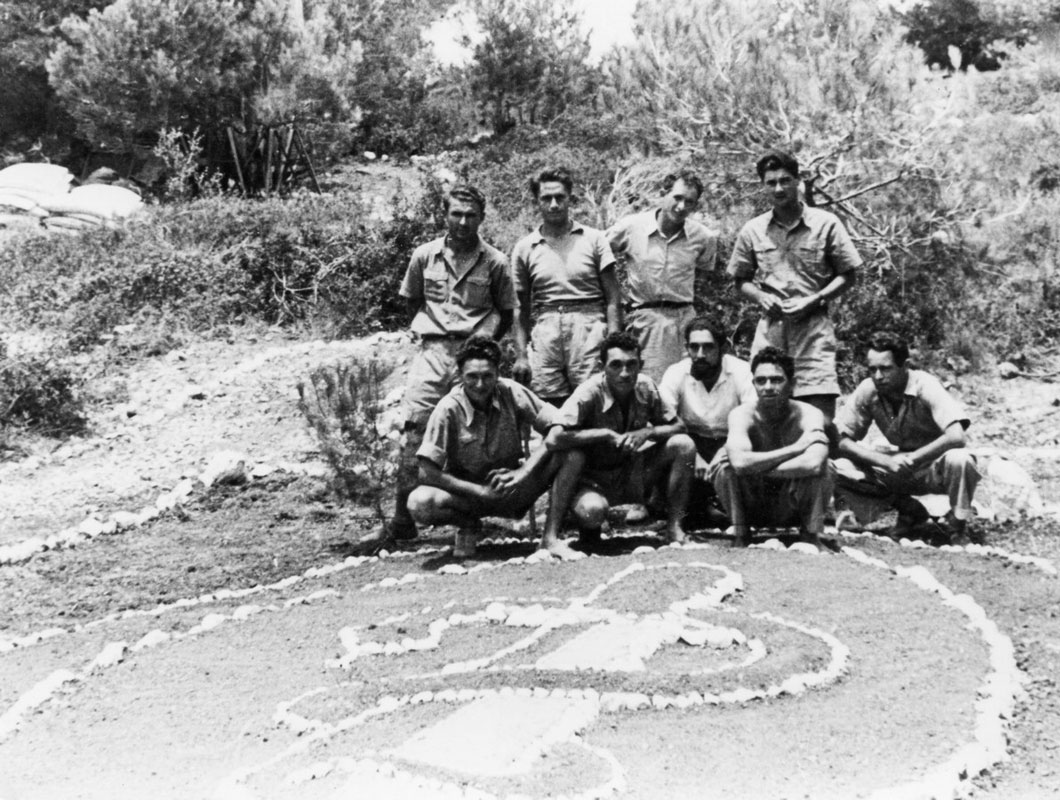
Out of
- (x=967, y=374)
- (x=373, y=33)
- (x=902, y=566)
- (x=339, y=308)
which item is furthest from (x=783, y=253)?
(x=373, y=33)

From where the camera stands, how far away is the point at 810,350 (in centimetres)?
716

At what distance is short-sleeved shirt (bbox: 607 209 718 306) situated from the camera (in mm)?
7418

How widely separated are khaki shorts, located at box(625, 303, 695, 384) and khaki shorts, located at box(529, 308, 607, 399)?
25cm

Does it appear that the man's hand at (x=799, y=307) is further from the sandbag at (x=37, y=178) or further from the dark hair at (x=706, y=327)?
the sandbag at (x=37, y=178)

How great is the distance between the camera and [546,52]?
69.0 feet

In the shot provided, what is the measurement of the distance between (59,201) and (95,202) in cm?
52

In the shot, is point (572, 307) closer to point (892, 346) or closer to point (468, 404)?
point (468, 404)

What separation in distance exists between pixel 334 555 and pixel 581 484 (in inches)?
55.3

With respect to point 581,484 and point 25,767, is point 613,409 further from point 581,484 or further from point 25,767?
point 25,767

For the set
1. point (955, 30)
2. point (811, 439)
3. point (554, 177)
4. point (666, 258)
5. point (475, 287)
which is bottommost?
point (811, 439)

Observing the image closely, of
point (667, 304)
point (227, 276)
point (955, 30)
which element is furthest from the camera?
point (955, 30)

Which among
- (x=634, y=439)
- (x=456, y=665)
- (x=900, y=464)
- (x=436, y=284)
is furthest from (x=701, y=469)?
(x=456, y=665)

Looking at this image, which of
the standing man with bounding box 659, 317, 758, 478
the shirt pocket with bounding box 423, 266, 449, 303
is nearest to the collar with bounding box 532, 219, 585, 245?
the shirt pocket with bounding box 423, 266, 449, 303

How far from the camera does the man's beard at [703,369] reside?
22.6ft
